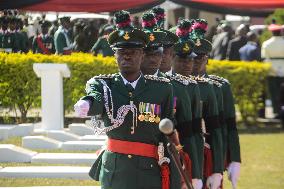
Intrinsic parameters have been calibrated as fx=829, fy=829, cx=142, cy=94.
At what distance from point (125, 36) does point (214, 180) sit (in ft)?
7.71

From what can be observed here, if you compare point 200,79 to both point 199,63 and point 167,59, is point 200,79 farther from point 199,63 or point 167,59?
point 167,59

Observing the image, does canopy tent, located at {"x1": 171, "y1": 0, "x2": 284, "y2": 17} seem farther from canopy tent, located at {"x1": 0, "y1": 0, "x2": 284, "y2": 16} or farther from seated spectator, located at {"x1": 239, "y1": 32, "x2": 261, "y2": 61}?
seated spectator, located at {"x1": 239, "y1": 32, "x2": 261, "y2": 61}

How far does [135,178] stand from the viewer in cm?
569

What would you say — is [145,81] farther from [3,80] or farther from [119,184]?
[3,80]

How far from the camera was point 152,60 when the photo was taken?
6.55 meters

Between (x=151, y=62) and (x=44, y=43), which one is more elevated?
(x=44, y=43)

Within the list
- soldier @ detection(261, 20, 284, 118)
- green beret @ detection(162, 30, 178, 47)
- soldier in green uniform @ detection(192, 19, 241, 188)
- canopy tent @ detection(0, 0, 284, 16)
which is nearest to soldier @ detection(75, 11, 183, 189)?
green beret @ detection(162, 30, 178, 47)

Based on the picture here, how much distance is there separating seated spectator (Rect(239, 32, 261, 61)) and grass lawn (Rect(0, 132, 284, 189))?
3.34 metres

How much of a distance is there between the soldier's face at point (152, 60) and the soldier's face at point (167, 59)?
15.8 inches

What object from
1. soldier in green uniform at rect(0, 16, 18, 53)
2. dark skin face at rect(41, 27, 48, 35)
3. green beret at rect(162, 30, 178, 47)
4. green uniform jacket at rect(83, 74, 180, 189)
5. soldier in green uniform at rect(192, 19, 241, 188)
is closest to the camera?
green uniform jacket at rect(83, 74, 180, 189)

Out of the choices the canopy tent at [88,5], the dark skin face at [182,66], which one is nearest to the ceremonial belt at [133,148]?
the dark skin face at [182,66]

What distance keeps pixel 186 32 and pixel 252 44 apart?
486 inches

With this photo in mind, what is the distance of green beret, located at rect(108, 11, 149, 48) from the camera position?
5635mm

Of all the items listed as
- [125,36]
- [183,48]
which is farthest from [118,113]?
[183,48]
